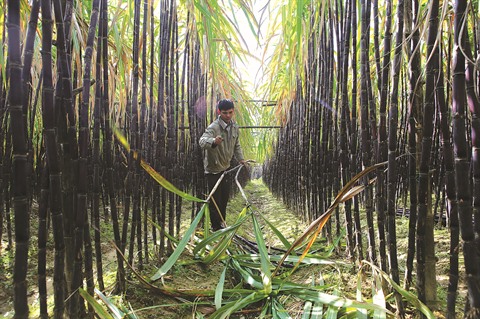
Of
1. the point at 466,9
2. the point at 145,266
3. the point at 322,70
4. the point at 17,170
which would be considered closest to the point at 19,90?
the point at 17,170

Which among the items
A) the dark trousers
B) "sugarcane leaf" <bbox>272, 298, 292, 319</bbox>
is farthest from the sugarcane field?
the dark trousers

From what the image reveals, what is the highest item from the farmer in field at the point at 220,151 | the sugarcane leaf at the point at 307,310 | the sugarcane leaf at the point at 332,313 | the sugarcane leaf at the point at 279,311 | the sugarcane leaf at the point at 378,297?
the farmer in field at the point at 220,151

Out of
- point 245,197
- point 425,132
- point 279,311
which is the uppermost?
point 425,132

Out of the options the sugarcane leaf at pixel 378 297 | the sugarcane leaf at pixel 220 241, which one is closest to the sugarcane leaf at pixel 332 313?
the sugarcane leaf at pixel 378 297

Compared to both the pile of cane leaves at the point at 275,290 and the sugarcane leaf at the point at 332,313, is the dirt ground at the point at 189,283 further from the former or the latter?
the sugarcane leaf at the point at 332,313

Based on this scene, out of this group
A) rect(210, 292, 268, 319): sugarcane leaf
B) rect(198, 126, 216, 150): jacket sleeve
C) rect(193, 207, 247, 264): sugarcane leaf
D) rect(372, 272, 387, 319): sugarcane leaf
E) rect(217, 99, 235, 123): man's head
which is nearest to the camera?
rect(372, 272, 387, 319): sugarcane leaf

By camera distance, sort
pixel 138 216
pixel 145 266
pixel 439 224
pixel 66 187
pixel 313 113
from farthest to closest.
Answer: pixel 313 113
pixel 439 224
pixel 145 266
pixel 138 216
pixel 66 187

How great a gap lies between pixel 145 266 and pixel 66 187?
999mm

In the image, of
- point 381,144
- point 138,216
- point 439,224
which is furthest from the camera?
point 439,224

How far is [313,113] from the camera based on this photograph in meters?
2.72

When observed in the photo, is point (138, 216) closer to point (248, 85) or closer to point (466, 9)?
point (466, 9)

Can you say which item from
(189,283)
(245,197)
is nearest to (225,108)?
(245,197)

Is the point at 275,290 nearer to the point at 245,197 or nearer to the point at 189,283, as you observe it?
the point at 245,197

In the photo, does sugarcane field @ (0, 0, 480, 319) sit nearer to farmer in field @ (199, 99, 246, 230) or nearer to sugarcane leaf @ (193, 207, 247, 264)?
sugarcane leaf @ (193, 207, 247, 264)
